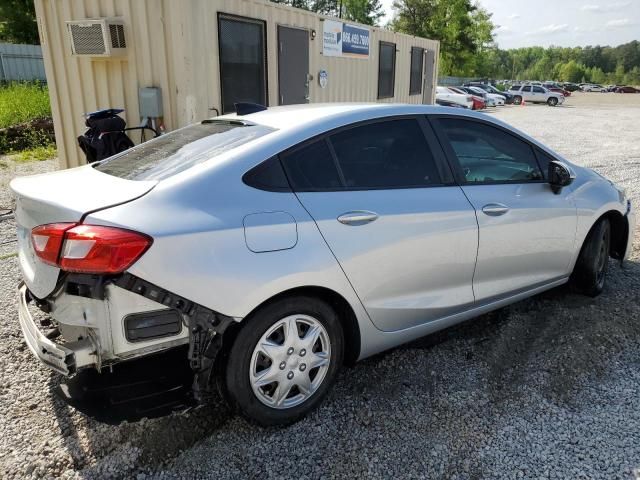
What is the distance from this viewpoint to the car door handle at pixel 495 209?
323 cm

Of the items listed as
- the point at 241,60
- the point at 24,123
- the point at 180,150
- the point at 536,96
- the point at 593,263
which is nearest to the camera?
the point at 180,150

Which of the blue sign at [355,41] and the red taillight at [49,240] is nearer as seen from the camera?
the red taillight at [49,240]

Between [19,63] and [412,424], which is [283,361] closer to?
[412,424]

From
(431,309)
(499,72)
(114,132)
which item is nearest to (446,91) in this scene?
(114,132)

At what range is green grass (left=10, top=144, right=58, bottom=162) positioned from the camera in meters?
10.8

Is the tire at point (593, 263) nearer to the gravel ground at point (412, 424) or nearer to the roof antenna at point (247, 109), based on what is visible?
the gravel ground at point (412, 424)

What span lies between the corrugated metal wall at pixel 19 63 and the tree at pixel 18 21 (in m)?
12.5

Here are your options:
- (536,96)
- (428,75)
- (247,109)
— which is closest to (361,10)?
(536,96)

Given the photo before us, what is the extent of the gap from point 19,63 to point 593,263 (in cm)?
2193

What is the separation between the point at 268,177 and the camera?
2.55 m

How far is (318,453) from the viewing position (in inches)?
100

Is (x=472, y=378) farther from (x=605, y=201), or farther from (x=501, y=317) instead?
(x=605, y=201)

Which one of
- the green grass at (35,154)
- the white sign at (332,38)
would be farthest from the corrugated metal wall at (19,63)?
the white sign at (332,38)

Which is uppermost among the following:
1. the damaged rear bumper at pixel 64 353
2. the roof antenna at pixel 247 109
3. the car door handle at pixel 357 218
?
the roof antenna at pixel 247 109
